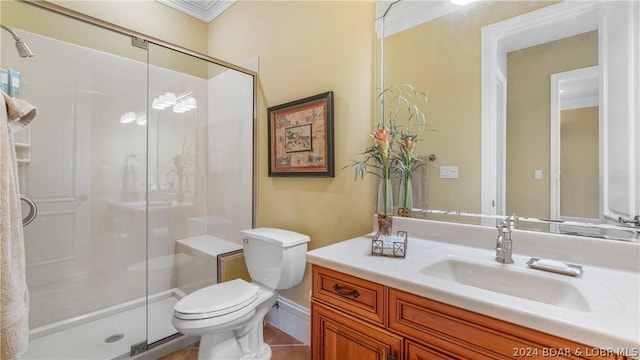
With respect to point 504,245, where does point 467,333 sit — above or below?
below

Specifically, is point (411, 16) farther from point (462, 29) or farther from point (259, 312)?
point (259, 312)

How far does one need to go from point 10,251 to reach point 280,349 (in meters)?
1.45

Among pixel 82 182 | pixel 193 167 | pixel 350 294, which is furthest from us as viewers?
pixel 193 167

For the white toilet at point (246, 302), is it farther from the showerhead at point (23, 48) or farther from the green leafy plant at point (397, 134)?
the showerhead at point (23, 48)

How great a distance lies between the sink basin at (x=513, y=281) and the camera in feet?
2.77

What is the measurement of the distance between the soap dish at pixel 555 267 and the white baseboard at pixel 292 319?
53.9 inches

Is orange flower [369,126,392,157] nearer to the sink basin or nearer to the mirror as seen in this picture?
the mirror

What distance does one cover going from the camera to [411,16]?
1.46 m

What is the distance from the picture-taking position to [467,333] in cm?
74

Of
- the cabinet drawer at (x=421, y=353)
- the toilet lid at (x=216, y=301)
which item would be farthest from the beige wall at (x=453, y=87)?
the toilet lid at (x=216, y=301)

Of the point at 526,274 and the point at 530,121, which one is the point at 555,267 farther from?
the point at 530,121

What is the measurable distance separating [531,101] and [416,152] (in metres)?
0.50

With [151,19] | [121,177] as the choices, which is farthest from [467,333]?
[151,19]

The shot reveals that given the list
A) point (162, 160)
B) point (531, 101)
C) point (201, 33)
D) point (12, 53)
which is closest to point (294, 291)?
point (162, 160)
